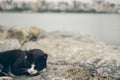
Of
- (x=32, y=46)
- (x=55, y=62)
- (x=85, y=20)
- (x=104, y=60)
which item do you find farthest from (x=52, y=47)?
(x=85, y=20)

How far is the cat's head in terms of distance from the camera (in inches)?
261

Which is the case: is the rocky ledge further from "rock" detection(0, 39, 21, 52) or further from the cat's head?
the cat's head

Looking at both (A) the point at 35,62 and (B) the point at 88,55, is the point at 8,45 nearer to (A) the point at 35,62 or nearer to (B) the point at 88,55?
(A) the point at 35,62

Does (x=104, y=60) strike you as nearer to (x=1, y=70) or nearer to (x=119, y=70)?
(x=119, y=70)

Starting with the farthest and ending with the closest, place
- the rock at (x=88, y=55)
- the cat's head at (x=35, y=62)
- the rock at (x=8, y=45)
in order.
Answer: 1. the rock at (x=8, y=45)
2. the cat's head at (x=35, y=62)
3. the rock at (x=88, y=55)

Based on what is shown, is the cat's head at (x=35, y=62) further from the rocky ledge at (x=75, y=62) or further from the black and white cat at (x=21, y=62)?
the rocky ledge at (x=75, y=62)

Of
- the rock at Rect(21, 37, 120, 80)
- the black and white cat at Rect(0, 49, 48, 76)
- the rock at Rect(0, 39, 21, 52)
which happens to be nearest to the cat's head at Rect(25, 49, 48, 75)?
the black and white cat at Rect(0, 49, 48, 76)

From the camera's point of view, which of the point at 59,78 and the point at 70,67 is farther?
the point at 70,67

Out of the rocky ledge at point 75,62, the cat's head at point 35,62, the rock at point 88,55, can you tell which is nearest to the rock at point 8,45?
the rocky ledge at point 75,62

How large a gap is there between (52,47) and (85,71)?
2297mm

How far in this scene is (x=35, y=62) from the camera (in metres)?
6.68

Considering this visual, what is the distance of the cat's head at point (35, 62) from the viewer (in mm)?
6632

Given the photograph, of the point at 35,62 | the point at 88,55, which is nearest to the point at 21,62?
the point at 35,62

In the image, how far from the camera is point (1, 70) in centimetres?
657
